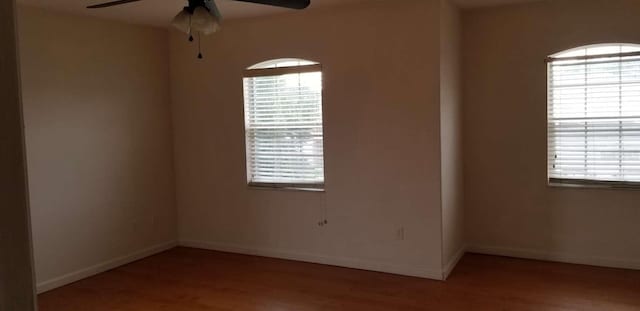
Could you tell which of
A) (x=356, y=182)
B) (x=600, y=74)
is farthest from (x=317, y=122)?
(x=600, y=74)

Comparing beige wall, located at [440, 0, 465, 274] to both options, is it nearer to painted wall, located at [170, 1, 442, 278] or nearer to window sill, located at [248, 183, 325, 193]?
painted wall, located at [170, 1, 442, 278]

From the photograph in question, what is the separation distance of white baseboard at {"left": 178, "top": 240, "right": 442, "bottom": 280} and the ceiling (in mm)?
2336

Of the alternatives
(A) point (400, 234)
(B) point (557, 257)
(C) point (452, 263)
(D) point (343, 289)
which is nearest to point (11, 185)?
(D) point (343, 289)

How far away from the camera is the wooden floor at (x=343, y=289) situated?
3.78 meters

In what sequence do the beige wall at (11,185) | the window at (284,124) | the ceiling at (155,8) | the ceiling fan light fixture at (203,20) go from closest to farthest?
the beige wall at (11,185)
the ceiling fan light fixture at (203,20)
the ceiling at (155,8)
the window at (284,124)

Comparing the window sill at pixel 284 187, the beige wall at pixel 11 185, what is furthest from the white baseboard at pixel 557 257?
the beige wall at pixel 11 185

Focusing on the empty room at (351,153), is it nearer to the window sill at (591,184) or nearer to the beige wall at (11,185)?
the window sill at (591,184)

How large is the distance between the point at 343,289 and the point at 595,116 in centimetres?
266

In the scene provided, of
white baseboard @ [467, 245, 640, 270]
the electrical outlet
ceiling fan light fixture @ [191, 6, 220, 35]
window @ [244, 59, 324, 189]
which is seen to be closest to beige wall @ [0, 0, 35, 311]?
ceiling fan light fixture @ [191, 6, 220, 35]

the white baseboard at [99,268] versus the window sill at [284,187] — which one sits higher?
the window sill at [284,187]

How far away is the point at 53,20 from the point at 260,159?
223cm

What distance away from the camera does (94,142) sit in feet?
15.6

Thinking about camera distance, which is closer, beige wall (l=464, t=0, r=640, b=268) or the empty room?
the empty room

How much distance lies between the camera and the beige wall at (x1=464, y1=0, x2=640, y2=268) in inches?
173
